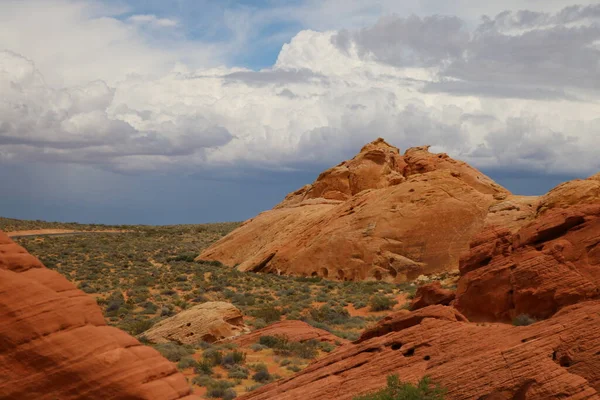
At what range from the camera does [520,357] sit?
11.5 meters

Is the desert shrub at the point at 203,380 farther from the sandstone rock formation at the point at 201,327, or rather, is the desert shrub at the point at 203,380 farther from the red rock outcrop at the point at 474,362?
the sandstone rock formation at the point at 201,327

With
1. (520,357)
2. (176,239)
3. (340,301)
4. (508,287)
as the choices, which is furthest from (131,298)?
(176,239)

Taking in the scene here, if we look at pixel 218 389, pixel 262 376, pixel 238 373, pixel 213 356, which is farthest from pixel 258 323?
pixel 218 389

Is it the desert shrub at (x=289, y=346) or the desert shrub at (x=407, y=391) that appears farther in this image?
the desert shrub at (x=289, y=346)

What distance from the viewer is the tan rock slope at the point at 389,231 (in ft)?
119

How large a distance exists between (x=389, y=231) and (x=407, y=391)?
2657cm

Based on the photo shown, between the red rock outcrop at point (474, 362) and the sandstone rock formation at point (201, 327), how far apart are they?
8621 millimetres

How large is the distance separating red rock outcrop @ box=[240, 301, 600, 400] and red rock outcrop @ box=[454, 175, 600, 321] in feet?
12.4

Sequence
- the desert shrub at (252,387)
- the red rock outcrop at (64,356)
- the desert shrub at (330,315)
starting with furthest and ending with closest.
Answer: the desert shrub at (330,315) → the desert shrub at (252,387) → the red rock outcrop at (64,356)

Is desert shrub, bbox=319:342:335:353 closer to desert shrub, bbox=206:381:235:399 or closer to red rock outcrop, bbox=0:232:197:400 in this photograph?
desert shrub, bbox=206:381:235:399

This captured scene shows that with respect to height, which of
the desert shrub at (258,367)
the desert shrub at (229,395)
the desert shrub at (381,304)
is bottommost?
the desert shrub at (229,395)

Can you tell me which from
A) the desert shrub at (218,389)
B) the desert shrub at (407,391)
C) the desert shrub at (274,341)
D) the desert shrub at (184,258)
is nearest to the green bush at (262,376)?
the desert shrub at (218,389)

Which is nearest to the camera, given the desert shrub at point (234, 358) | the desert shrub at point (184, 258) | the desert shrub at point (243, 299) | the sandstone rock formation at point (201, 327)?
the desert shrub at point (234, 358)

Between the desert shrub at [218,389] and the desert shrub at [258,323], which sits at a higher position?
the desert shrub at [258,323]
